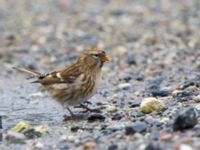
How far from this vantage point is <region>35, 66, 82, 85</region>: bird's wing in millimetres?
8625

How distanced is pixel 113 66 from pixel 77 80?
4.28m

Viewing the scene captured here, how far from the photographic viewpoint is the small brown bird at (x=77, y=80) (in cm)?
852

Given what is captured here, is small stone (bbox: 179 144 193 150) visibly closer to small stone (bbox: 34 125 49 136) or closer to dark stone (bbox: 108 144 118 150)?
dark stone (bbox: 108 144 118 150)

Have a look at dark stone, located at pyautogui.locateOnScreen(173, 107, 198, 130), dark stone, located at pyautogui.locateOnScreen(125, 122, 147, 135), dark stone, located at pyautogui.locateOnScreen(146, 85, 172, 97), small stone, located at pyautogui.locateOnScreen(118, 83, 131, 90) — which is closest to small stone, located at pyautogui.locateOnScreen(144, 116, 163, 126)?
dark stone, located at pyautogui.locateOnScreen(125, 122, 147, 135)

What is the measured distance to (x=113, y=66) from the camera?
12.8 meters

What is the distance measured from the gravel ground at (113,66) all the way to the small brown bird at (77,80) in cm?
25

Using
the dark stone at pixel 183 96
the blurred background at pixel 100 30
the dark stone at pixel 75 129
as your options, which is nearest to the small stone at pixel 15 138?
the dark stone at pixel 75 129

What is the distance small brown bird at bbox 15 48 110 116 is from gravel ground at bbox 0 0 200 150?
9.7 inches

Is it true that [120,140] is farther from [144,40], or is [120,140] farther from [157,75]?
[144,40]

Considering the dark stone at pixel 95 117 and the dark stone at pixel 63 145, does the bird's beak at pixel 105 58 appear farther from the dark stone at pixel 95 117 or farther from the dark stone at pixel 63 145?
the dark stone at pixel 63 145

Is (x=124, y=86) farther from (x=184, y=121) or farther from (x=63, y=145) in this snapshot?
(x=184, y=121)

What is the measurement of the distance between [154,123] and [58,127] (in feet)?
3.90

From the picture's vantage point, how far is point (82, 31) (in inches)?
629

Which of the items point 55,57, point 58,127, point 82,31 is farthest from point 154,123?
point 82,31
